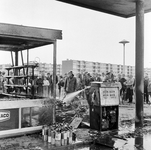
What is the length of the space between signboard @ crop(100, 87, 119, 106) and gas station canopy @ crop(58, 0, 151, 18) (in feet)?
11.5

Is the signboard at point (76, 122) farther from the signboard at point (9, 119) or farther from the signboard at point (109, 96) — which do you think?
the signboard at point (9, 119)

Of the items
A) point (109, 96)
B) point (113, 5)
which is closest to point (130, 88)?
point (113, 5)

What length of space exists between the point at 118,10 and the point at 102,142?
20.1ft

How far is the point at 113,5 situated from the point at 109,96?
163 inches

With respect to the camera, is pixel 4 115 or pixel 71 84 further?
pixel 71 84

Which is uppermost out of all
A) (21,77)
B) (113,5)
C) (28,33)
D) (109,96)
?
(113,5)

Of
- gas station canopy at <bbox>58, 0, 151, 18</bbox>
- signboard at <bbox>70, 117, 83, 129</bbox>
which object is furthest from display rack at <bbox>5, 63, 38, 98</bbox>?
gas station canopy at <bbox>58, 0, 151, 18</bbox>

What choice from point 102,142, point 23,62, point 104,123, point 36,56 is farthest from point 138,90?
point 23,62

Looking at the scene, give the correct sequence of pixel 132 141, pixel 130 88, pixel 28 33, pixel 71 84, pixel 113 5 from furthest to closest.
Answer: pixel 130 88, pixel 71 84, pixel 113 5, pixel 28 33, pixel 132 141

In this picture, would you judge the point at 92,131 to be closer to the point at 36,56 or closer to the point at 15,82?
the point at 36,56

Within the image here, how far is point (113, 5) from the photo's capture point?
9.03 m

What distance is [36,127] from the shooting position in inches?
247

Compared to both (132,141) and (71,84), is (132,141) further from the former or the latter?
(71,84)

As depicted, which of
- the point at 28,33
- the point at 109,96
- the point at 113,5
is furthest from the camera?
the point at 113,5
